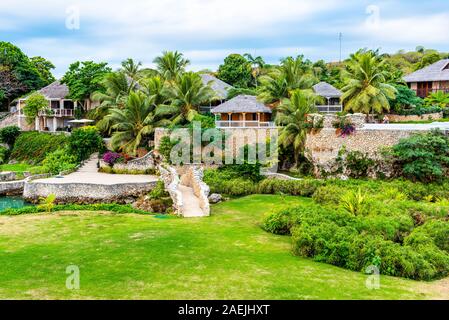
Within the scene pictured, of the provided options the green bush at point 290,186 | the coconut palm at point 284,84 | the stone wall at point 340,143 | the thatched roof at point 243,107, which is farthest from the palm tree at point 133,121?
the stone wall at point 340,143

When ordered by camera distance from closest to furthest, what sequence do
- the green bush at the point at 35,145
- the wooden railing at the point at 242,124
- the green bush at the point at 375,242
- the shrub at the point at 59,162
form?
1. the green bush at the point at 375,242
2. the wooden railing at the point at 242,124
3. the shrub at the point at 59,162
4. the green bush at the point at 35,145

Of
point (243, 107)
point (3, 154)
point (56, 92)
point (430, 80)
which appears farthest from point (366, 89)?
point (3, 154)

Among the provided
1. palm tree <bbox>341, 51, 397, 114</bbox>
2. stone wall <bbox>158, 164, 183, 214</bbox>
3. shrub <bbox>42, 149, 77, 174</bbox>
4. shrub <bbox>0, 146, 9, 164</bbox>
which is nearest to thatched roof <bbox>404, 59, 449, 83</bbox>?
palm tree <bbox>341, 51, 397, 114</bbox>

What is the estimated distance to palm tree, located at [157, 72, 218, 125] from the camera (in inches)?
1532

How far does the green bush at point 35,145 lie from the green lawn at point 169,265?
2476 cm

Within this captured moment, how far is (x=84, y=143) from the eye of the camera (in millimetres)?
40500

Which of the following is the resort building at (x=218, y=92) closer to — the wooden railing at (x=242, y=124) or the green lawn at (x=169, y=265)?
the wooden railing at (x=242, y=124)

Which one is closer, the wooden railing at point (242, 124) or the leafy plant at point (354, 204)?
the leafy plant at point (354, 204)

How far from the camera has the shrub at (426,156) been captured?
26.8m

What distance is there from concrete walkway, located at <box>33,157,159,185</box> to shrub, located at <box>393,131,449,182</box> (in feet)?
52.7

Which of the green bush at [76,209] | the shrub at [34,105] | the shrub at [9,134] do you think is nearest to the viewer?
the green bush at [76,209]

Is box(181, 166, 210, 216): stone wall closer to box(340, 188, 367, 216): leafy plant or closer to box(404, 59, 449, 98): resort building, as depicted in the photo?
box(340, 188, 367, 216): leafy plant

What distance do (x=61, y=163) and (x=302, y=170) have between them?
62.4ft
